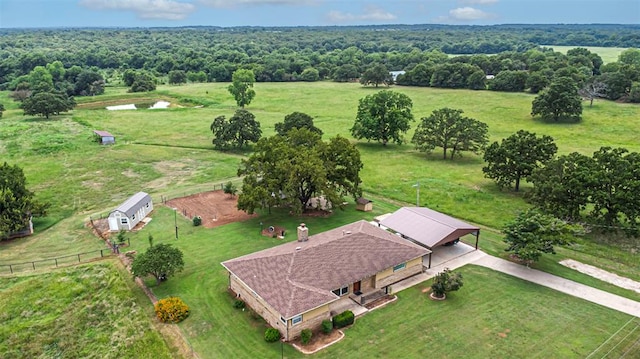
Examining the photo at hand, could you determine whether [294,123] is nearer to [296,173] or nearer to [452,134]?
[452,134]

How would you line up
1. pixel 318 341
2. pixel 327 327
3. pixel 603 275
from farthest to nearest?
pixel 603 275 → pixel 327 327 → pixel 318 341

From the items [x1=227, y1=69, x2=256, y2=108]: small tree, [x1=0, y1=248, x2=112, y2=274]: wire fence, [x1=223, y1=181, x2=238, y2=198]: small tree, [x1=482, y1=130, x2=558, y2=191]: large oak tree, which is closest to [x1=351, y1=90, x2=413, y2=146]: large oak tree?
[x1=482, y1=130, x2=558, y2=191]: large oak tree

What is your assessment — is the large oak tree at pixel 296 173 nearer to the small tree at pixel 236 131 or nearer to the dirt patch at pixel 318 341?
the dirt patch at pixel 318 341

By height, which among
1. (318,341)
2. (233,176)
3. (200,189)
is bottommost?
(318,341)

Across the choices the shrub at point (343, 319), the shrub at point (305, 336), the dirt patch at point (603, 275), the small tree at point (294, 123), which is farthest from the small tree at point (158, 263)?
the small tree at point (294, 123)

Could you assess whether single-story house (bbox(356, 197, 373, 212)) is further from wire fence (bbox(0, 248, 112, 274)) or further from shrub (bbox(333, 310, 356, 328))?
wire fence (bbox(0, 248, 112, 274))

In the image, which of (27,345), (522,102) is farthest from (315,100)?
(27,345)

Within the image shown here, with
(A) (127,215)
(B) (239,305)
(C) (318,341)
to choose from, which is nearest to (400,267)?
(C) (318,341)
